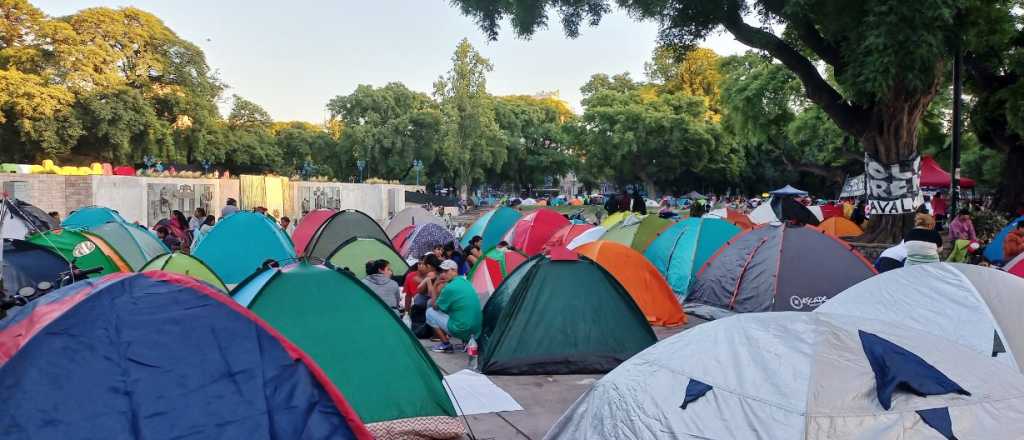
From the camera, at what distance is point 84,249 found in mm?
9977

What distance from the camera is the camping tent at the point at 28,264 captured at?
7895 mm

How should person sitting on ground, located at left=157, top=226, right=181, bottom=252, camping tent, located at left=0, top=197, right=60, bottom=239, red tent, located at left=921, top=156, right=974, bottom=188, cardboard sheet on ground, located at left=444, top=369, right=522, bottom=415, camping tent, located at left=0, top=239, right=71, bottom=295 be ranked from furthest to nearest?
red tent, located at left=921, top=156, right=974, bottom=188 → person sitting on ground, located at left=157, top=226, right=181, bottom=252 → camping tent, located at left=0, top=197, right=60, bottom=239 → camping tent, located at left=0, top=239, right=71, bottom=295 → cardboard sheet on ground, located at left=444, top=369, right=522, bottom=415

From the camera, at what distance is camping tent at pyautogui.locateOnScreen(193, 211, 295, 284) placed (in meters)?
12.4

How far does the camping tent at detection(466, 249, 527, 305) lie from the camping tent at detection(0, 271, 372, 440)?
5.54 m

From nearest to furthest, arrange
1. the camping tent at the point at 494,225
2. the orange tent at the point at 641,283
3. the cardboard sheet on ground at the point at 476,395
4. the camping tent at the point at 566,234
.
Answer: the cardboard sheet on ground at the point at 476,395
the orange tent at the point at 641,283
the camping tent at the point at 566,234
the camping tent at the point at 494,225

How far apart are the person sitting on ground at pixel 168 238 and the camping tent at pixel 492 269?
735 centimetres

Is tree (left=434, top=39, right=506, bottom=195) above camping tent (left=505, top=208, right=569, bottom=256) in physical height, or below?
above

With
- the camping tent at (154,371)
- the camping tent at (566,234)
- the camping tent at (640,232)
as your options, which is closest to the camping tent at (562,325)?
the camping tent at (154,371)

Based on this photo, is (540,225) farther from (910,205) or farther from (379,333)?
(379,333)

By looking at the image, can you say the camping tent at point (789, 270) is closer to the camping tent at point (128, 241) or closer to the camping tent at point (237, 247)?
the camping tent at point (237, 247)

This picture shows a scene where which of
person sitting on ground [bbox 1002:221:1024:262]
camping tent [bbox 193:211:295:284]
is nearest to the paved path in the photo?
person sitting on ground [bbox 1002:221:1024:262]

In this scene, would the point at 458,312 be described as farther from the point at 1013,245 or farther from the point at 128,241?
the point at 128,241

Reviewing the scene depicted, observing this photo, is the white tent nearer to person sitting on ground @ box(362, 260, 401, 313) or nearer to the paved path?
the paved path

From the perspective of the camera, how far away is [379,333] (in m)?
5.22
